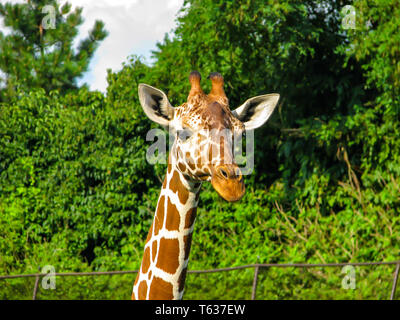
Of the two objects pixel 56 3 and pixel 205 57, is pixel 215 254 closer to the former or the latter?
pixel 205 57

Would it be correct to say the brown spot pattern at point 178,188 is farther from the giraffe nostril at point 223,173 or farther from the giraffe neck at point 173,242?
the giraffe nostril at point 223,173

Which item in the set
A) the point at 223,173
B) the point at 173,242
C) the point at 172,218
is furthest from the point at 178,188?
the point at 223,173

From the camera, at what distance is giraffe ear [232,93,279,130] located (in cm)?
425

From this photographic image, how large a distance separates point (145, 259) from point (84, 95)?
10814 millimetres

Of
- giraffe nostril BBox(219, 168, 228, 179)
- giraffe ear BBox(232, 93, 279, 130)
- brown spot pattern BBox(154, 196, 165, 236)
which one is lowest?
brown spot pattern BBox(154, 196, 165, 236)

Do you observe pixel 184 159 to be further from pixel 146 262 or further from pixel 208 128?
pixel 146 262

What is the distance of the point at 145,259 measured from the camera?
13.9 ft

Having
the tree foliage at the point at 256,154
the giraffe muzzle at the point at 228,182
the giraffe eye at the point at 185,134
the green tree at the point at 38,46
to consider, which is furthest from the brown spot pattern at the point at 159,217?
the green tree at the point at 38,46

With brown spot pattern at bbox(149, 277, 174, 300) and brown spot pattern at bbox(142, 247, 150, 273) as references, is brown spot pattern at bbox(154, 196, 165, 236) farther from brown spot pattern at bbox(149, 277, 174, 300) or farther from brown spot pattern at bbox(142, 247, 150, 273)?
brown spot pattern at bbox(149, 277, 174, 300)

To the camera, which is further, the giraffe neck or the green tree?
the green tree

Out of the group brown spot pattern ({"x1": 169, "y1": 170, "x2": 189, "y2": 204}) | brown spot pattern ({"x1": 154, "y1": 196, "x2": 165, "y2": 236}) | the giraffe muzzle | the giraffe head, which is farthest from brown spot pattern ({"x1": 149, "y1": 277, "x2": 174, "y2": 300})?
the giraffe muzzle

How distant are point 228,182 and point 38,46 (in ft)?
73.6

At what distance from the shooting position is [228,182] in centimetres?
353

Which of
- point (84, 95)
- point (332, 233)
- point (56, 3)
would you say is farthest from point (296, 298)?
point (56, 3)
